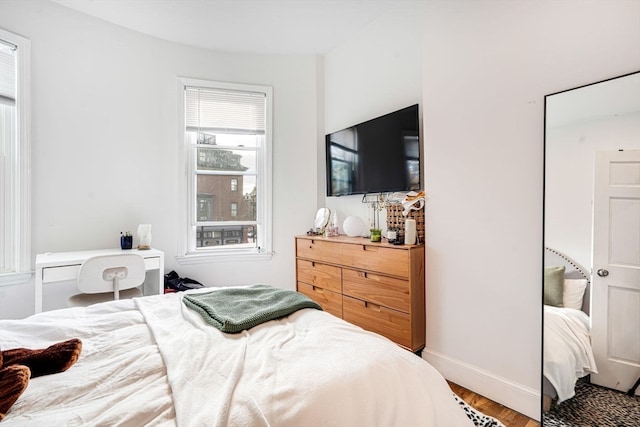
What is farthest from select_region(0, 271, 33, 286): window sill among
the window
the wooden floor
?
the wooden floor

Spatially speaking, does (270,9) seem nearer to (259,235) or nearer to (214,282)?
(259,235)

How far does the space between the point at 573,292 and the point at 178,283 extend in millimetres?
2782

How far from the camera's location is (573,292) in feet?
5.11

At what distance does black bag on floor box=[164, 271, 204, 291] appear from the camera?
112 inches

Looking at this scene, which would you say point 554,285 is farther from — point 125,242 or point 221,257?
point 125,242

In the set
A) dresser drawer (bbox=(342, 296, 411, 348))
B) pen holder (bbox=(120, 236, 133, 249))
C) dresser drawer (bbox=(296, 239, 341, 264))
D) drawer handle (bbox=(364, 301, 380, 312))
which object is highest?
pen holder (bbox=(120, 236, 133, 249))

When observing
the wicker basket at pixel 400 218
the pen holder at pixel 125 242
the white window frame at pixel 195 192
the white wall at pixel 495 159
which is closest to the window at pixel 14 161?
the pen holder at pixel 125 242

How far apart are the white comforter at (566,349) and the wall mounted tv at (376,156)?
1164mm

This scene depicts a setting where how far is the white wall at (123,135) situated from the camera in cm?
257

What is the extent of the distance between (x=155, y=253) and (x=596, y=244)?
2.80 m

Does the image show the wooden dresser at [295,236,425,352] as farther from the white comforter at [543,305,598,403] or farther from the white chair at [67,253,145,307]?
the white chair at [67,253,145,307]

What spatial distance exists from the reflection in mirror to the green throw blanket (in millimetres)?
1215

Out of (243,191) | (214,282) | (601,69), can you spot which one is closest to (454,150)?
(601,69)

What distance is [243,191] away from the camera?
341 cm
